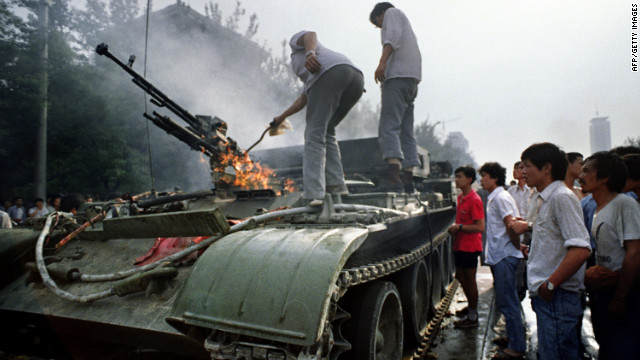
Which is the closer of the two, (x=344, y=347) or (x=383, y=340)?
(x=344, y=347)

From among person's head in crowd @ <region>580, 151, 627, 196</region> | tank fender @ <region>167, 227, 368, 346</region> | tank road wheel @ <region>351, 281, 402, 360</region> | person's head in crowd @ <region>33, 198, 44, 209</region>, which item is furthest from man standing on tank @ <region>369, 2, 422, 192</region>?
person's head in crowd @ <region>33, 198, 44, 209</region>

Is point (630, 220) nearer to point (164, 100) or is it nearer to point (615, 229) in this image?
point (615, 229)

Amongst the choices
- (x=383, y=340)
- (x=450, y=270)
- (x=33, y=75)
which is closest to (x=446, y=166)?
(x=450, y=270)

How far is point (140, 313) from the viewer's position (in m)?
2.32

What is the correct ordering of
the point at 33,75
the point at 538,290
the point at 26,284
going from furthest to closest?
the point at 33,75, the point at 26,284, the point at 538,290

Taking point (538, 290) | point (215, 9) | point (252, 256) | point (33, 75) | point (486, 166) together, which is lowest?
point (538, 290)

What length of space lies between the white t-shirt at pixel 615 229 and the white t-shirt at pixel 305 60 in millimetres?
2103

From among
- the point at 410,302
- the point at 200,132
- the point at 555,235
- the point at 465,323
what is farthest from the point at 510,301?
the point at 200,132

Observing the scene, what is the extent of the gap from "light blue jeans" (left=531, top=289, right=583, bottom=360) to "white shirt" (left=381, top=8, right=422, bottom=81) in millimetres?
2812

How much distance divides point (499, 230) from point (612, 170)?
Answer: 1728mm

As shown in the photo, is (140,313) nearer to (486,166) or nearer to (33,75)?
(486,166)

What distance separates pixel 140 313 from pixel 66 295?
53cm

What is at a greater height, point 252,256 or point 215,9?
point 215,9

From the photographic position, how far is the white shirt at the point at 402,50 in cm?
434
